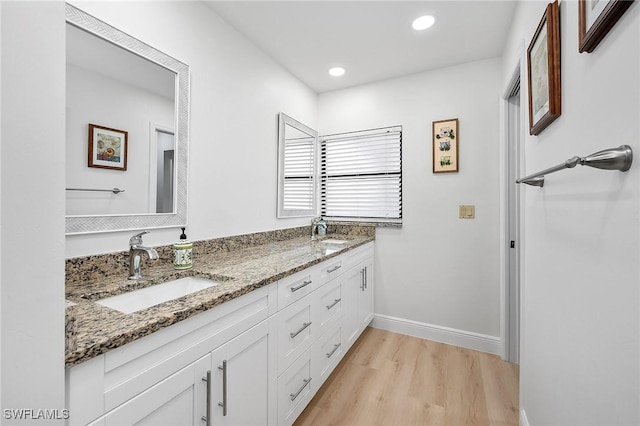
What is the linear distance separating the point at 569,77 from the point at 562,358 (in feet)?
3.16

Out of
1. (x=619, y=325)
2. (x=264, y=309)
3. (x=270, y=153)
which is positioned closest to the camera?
(x=619, y=325)

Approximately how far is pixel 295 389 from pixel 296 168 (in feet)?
6.12

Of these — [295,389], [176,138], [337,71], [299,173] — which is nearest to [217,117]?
[176,138]

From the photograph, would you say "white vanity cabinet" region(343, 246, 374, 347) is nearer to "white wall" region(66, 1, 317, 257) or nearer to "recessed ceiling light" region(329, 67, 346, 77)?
"white wall" region(66, 1, 317, 257)

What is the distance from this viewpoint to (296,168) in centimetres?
278

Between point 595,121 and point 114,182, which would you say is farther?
point 114,182

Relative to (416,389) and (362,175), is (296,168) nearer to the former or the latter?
(362,175)

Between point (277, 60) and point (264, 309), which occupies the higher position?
point (277, 60)

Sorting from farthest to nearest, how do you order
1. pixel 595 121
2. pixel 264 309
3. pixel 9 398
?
1. pixel 264 309
2. pixel 595 121
3. pixel 9 398

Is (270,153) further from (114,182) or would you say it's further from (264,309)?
(264,309)

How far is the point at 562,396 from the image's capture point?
3.28 feet

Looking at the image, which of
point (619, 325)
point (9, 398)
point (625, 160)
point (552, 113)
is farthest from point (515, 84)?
point (9, 398)

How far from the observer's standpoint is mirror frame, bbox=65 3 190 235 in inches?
47.9

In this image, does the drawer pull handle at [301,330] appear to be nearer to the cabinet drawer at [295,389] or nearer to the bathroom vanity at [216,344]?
the bathroom vanity at [216,344]
